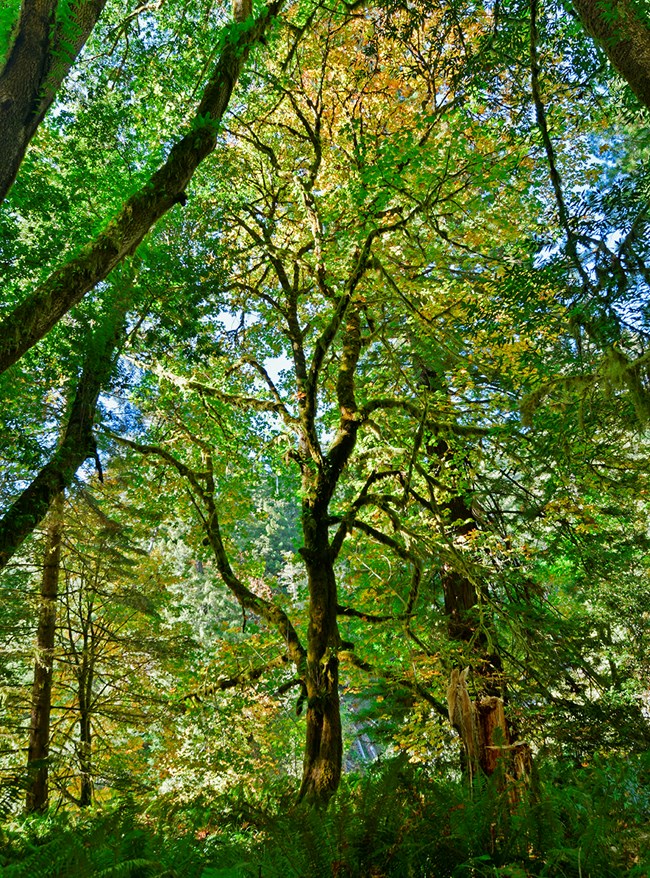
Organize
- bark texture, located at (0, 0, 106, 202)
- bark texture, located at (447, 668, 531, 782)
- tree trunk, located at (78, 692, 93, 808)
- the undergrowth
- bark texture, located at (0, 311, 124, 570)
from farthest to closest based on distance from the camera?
tree trunk, located at (78, 692, 93, 808)
bark texture, located at (0, 311, 124, 570)
bark texture, located at (0, 0, 106, 202)
bark texture, located at (447, 668, 531, 782)
the undergrowth

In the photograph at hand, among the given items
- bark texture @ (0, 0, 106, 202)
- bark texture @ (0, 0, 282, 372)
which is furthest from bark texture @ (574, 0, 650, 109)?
bark texture @ (0, 0, 106, 202)

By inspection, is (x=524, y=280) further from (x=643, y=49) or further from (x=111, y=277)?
(x=111, y=277)

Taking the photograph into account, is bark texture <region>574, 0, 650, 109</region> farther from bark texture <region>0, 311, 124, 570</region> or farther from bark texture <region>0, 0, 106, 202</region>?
bark texture <region>0, 311, 124, 570</region>

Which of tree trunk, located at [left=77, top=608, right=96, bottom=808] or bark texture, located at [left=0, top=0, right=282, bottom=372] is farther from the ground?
bark texture, located at [left=0, top=0, right=282, bottom=372]

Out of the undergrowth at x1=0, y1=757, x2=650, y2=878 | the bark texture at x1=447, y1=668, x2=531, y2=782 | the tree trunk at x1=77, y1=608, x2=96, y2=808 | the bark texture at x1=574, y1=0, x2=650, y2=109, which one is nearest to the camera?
the undergrowth at x1=0, y1=757, x2=650, y2=878

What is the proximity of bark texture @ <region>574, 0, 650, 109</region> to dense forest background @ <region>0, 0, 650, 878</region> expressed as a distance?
14 mm

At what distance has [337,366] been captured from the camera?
32.1 ft

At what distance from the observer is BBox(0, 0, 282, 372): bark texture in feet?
11.8

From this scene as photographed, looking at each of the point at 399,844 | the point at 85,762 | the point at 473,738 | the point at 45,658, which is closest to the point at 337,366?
the point at 45,658

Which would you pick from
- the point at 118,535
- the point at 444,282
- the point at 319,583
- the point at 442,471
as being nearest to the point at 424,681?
the point at 319,583

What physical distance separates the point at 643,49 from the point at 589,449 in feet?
8.18

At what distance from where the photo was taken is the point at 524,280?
3816 millimetres

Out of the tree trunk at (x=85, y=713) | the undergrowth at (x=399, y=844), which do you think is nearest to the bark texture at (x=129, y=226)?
the undergrowth at (x=399, y=844)

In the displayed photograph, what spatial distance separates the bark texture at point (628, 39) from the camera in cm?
258
